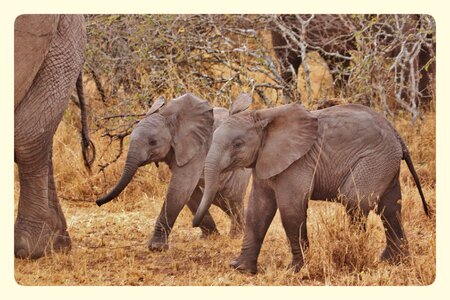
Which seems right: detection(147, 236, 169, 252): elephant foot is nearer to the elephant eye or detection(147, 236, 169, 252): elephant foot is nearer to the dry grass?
the dry grass

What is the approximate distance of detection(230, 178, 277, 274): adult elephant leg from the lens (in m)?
4.80

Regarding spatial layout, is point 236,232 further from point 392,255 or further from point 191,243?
point 392,255

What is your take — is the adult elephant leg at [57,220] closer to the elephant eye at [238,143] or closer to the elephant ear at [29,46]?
the elephant ear at [29,46]

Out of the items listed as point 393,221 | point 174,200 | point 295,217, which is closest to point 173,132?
point 174,200

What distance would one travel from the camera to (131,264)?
4.97 m

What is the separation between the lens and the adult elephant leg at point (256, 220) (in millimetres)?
4805

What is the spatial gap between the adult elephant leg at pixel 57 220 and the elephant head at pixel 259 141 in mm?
959

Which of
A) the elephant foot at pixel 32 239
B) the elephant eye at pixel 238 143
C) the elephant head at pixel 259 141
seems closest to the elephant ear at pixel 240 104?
the elephant head at pixel 259 141

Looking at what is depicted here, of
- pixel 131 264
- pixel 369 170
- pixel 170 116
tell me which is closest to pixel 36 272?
pixel 131 264

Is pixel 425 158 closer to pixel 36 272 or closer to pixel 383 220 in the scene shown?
pixel 383 220

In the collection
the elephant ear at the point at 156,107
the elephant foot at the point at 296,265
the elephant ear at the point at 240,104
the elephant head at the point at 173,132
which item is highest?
the elephant ear at the point at 240,104

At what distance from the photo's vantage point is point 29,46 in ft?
16.3

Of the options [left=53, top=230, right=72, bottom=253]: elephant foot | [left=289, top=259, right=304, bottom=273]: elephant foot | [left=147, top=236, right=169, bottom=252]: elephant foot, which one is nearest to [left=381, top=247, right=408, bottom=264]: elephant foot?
[left=289, top=259, right=304, bottom=273]: elephant foot

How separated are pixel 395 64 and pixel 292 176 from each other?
1659 mm
